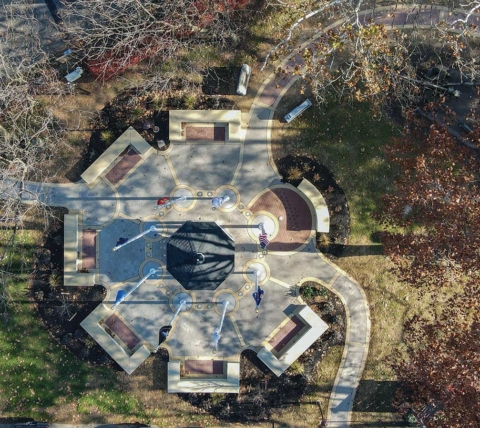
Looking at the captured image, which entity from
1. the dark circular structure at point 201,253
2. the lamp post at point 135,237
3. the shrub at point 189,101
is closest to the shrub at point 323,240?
the dark circular structure at point 201,253

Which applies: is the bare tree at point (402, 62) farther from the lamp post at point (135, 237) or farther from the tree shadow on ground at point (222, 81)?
the lamp post at point (135, 237)

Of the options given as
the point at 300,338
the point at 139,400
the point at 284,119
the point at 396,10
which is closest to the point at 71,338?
the point at 139,400

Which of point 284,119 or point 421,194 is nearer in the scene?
point 421,194

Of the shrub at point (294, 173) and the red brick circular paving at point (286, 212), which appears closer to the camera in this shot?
the shrub at point (294, 173)

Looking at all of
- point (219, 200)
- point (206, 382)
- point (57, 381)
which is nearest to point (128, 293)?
point (206, 382)

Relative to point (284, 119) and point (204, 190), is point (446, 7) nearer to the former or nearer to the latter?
point (284, 119)

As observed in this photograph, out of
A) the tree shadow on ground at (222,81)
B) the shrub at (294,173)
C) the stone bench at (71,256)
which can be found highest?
the tree shadow on ground at (222,81)

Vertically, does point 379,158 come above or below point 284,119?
below
